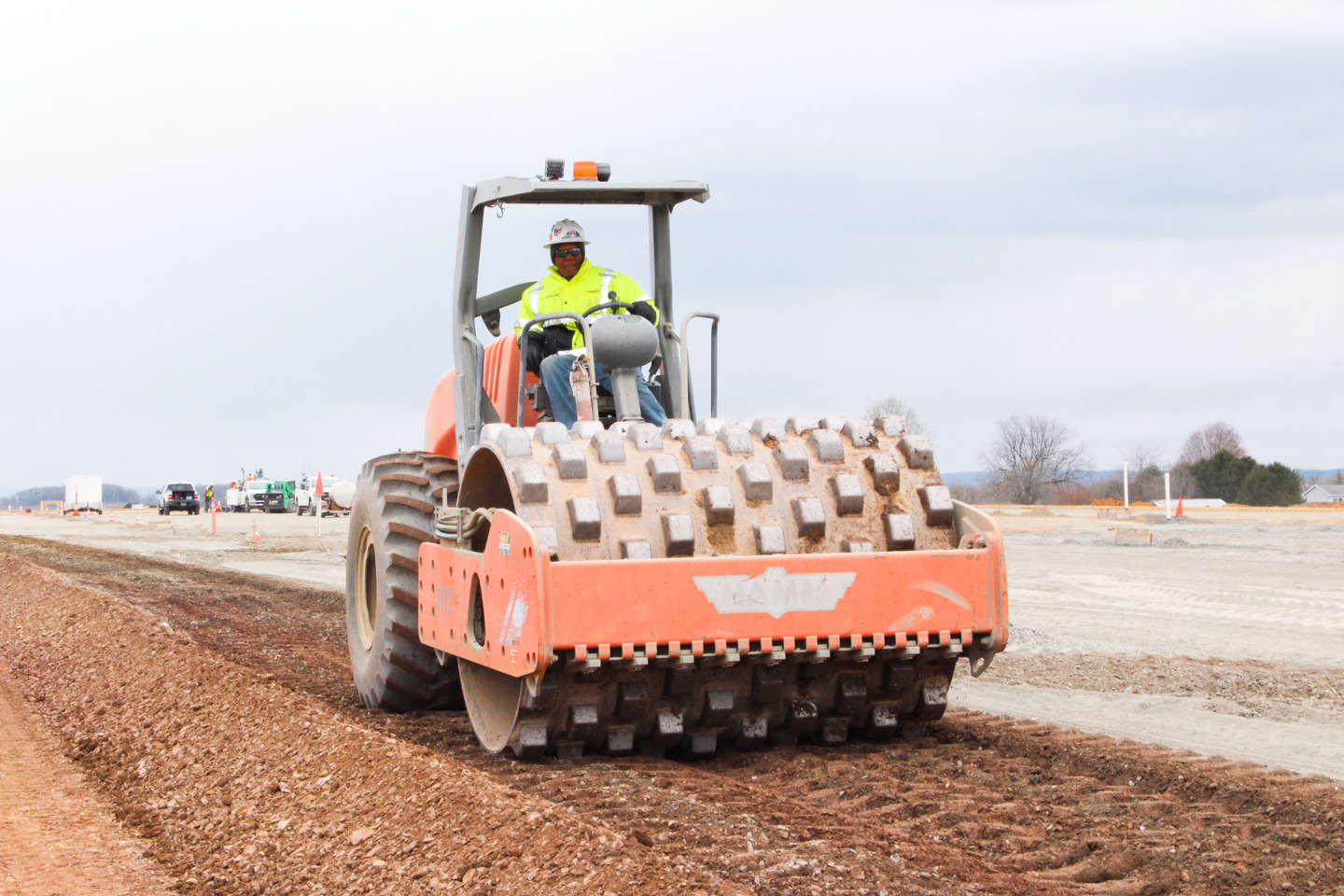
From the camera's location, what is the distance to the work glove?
7.17 metres

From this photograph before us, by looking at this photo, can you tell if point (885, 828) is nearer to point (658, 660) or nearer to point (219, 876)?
point (658, 660)

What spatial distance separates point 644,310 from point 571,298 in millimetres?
396

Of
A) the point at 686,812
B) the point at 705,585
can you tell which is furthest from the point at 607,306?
the point at 686,812

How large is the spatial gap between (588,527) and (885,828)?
1.53 meters

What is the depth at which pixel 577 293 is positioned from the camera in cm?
712

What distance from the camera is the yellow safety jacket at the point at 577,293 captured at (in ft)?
23.1

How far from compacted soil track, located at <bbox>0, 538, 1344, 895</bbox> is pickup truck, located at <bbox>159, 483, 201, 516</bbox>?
64.5 m

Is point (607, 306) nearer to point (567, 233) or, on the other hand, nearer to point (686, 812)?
point (567, 233)

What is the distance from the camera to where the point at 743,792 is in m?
5.06

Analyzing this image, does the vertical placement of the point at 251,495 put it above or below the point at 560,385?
above

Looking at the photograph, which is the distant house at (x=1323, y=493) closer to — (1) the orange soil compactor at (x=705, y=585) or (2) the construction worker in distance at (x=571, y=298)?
(2) the construction worker in distance at (x=571, y=298)

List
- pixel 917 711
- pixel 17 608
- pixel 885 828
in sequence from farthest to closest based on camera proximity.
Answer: pixel 17 608
pixel 917 711
pixel 885 828

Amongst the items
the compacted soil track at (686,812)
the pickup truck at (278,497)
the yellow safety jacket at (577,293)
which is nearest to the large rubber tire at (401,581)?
the compacted soil track at (686,812)

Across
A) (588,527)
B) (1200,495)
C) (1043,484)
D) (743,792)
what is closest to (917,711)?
(743,792)
